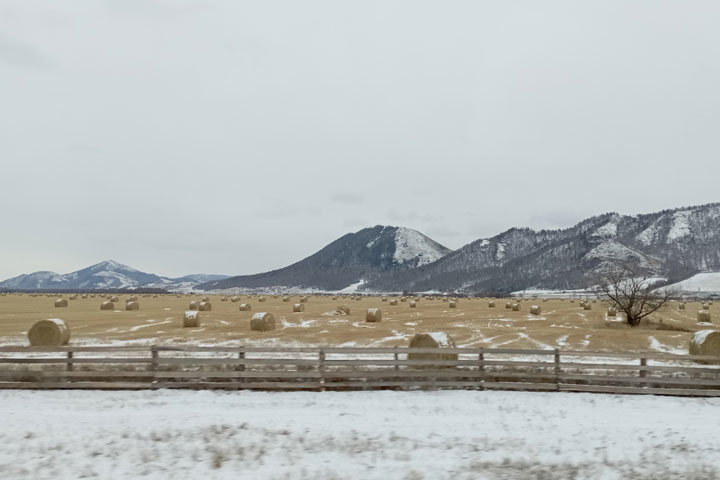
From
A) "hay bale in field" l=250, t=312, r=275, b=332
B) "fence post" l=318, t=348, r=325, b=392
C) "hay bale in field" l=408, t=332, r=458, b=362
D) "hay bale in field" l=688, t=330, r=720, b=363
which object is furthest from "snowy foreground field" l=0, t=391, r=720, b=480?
"hay bale in field" l=250, t=312, r=275, b=332

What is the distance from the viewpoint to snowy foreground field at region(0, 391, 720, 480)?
28.2ft

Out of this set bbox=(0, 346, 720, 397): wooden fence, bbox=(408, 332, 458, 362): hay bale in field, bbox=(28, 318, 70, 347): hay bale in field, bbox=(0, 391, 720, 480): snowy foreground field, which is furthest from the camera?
bbox=(28, 318, 70, 347): hay bale in field

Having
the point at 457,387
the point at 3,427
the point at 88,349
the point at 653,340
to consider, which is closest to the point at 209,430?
the point at 3,427

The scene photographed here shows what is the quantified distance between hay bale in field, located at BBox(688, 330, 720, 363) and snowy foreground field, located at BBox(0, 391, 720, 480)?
8.64 metres

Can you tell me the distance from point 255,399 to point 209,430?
3276 mm

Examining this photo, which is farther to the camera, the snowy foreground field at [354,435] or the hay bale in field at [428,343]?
the hay bale in field at [428,343]

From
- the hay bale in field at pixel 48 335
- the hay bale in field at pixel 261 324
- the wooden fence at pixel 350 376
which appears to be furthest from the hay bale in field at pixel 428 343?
the hay bale in field at pixel 48 335

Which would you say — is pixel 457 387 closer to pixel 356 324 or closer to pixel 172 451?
pixel 172 451

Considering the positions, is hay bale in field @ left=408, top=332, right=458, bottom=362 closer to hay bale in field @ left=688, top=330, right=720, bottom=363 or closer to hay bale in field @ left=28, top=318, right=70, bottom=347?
hay bale in field @ left=688, top=330, right=720, bottom=363

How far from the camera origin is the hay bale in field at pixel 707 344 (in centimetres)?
2162

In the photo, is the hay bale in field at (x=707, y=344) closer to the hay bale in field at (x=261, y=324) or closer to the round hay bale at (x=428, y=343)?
the round hay bale at (x=428, y=343)

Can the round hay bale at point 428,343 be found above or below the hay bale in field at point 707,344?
above

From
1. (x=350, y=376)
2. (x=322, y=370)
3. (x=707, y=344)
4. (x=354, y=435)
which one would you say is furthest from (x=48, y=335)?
(x=707, y=344)

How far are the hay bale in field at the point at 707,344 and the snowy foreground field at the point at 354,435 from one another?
8.64 meters
